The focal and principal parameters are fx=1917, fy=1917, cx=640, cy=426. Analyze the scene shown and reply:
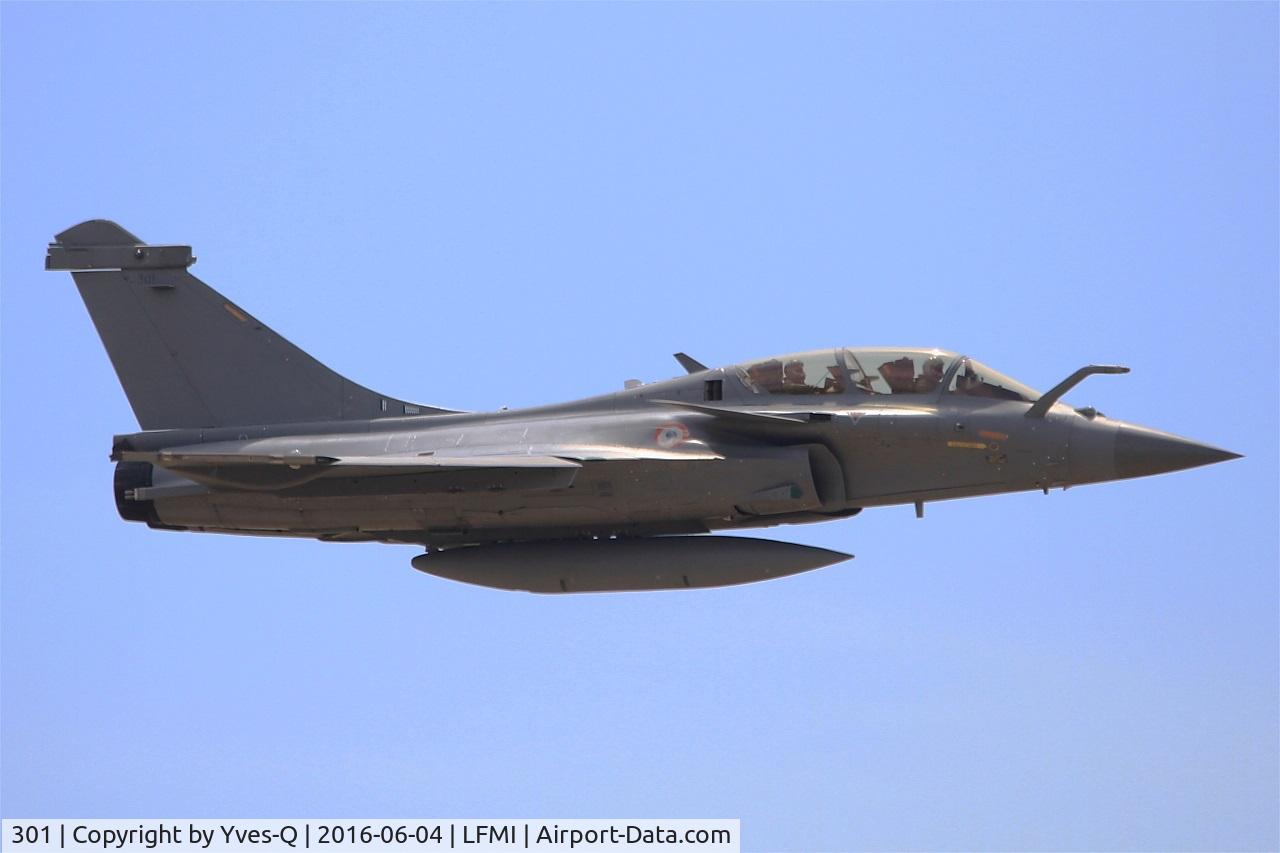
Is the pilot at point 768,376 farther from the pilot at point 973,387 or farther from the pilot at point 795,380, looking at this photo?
the pilot at point 973,387

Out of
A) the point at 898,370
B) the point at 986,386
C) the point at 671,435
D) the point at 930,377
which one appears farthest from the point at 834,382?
the point at 671,435

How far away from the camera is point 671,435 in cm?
2436

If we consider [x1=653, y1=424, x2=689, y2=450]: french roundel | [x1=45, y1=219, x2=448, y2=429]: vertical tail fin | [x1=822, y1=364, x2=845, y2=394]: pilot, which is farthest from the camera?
[x1=45, y1=219, x2=448, y2=429]: vertical tail fin

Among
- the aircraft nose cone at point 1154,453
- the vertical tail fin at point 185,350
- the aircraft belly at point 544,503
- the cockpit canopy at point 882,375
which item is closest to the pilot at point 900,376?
the cockpit canopy at point 882,375

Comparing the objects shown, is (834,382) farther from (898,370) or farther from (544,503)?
(544,503)

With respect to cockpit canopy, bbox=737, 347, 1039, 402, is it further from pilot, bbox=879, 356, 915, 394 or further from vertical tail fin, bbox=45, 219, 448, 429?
vertical tail fin, bbox=45, 219, 448, 429

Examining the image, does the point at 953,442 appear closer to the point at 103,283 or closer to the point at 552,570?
the point at 552,570

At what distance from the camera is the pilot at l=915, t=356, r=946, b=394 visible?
23.9 meters

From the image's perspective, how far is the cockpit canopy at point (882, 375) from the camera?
23828mm

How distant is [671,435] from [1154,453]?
5.96m

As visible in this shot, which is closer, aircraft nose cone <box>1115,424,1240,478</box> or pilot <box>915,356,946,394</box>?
aircraft nose cone <box>1115,424,1240,478</box>

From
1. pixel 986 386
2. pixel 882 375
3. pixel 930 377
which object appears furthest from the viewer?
pixel 882 375

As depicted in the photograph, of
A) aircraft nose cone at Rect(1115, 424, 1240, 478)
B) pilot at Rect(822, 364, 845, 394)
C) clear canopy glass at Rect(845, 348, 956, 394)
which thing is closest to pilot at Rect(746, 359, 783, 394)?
pilot at Rect(822, 364, 845, 394)

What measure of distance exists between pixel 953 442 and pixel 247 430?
9.69 meters
